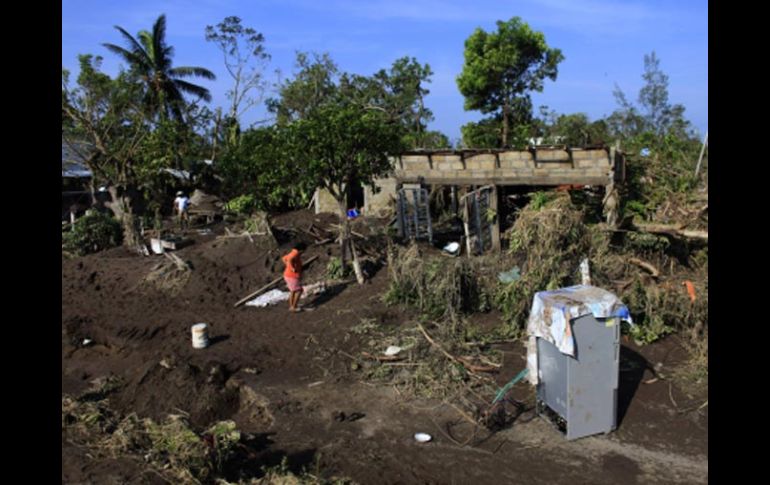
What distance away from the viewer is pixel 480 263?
36.4 feet

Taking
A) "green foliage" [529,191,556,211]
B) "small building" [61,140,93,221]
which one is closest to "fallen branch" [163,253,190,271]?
"green foliage" [529,191,556,211]

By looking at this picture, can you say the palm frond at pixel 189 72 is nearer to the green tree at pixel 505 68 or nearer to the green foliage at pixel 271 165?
the green tree at pixel 505 68

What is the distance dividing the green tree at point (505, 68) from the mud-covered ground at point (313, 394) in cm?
1258

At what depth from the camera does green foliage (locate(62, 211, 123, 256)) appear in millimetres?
17641

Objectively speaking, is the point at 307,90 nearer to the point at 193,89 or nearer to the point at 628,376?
the point at 193,89

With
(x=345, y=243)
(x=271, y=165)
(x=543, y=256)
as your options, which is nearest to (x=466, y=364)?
(x=543, y=256)

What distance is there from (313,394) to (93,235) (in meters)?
13.1

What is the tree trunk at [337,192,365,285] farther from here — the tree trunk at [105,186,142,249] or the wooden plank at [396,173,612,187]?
the tree trunk at [105,186,142,249]

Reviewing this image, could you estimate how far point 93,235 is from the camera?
18062 mm

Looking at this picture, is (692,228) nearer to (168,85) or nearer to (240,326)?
(240,326)

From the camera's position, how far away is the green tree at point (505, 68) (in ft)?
72.1

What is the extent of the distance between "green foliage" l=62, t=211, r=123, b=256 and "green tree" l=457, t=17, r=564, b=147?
14.4 meters

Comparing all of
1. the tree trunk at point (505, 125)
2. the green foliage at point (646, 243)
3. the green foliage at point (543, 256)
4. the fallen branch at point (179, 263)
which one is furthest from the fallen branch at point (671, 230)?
the tree trunk at point (505, 125)
